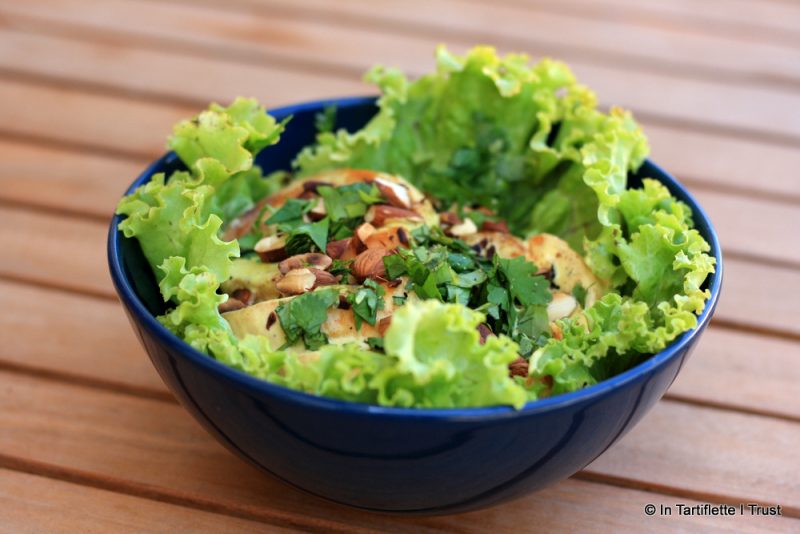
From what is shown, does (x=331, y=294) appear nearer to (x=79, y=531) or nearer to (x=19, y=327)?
(x=79, y=531)

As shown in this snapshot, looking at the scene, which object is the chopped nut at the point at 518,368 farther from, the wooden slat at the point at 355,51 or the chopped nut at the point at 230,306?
the wooden slat at the point at 355,51

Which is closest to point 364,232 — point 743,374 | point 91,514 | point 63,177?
point 91,514

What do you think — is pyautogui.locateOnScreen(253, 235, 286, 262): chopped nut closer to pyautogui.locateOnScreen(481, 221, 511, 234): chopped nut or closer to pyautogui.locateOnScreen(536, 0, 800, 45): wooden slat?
pyautogui.locateOnScreen(481, 221, 511, 234): chopped nut

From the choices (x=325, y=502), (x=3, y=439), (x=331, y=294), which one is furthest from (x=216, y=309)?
(x=3, y=439)

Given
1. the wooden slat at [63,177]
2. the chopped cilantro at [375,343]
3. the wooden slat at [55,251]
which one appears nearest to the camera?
the chopped cilantro at [375,343]

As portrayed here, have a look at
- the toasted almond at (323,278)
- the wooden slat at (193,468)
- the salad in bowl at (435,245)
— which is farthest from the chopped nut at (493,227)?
the wooden slat at (193,468)

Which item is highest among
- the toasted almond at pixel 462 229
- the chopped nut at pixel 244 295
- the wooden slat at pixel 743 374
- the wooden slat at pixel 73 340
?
the toasted almond at pixel 462 229
